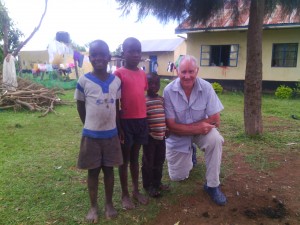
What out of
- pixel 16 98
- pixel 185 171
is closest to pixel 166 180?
pixel 185 171

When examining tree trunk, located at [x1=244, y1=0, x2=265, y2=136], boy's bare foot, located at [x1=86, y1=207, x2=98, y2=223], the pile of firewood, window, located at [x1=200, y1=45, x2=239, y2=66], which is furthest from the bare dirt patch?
window, located at [x1=200, y1=45, x2=239, y2=66]

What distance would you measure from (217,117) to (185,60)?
66 centimetres

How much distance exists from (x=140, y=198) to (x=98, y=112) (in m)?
1.00

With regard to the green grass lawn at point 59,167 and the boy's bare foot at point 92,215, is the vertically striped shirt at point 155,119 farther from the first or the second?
the boy's bare foot at point 92,215

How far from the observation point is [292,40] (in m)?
12.3

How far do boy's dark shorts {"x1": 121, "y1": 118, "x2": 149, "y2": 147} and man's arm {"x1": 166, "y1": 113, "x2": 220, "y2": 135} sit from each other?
0.43 metres

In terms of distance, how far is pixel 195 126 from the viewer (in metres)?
2.95

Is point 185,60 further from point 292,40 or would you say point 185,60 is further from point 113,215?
point 292,40

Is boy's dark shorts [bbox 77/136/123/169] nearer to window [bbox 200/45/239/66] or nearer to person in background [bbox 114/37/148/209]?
person in background [bbox 114/37/148/209]

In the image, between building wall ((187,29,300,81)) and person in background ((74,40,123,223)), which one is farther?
building wall ((187,29,300,81))

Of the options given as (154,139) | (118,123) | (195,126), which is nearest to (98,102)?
(118,123)

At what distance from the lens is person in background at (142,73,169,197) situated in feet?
9.15

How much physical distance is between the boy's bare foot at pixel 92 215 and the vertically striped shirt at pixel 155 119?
33.2 inches

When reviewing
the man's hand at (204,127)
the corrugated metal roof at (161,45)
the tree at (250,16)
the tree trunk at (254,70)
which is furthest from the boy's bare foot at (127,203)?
the corrugated metal roof at (161,45)
